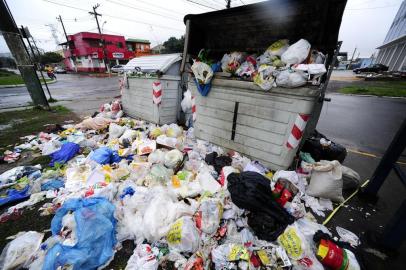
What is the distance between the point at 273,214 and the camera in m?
1.88

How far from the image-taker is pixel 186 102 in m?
4.73

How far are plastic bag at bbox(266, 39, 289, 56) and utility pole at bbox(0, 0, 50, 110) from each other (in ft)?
26.9

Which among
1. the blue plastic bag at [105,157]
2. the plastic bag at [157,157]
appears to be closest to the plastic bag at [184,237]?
the plastic bag at [157,157]

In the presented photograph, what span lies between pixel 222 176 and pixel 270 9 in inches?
99.3

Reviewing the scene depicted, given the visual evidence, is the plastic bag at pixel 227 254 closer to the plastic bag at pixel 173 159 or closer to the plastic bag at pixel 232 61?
the plastic bag at pixel 173 159

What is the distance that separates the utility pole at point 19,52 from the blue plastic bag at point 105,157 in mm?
5755

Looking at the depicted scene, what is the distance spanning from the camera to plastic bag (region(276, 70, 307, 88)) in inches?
88.9

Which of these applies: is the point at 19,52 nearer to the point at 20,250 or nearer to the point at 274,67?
the point at 20,250

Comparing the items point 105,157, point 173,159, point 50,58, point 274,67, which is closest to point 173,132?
point 173,159

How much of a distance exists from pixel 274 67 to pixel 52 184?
367cm

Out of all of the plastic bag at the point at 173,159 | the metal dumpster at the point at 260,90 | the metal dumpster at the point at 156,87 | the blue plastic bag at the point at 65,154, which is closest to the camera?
the metal dumpster at the point at 260,90

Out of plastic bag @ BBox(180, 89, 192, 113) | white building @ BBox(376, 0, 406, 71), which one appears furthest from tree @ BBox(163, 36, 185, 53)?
plastic bag @ BBox(180, 89, 192, 113)

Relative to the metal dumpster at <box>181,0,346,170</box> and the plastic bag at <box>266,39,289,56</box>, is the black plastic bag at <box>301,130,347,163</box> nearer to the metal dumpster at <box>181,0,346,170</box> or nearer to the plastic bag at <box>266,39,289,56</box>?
the metal dumpster at <box>181,0,346,170</box>

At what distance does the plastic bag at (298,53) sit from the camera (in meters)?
2.43
